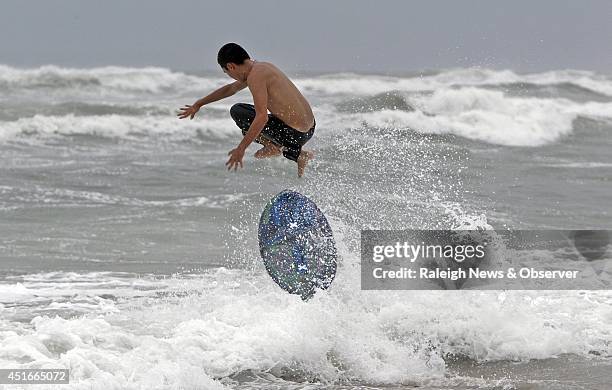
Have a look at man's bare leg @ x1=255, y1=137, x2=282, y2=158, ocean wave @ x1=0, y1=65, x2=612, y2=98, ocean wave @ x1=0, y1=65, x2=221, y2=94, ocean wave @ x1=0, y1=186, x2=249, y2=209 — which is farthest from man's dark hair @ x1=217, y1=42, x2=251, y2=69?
ocean wave @ x1=0, y1=65, x2=221, y2=94

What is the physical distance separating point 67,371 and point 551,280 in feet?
15.1

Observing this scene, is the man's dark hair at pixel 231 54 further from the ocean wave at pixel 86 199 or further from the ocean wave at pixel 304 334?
the ocean wave at pixel 86 199

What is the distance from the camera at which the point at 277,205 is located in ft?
24.0

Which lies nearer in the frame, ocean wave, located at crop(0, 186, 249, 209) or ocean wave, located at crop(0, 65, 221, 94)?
ocean wave, located at crop(0, 186, 249, 209)

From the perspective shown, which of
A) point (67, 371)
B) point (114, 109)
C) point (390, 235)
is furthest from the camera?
point (114, 109)

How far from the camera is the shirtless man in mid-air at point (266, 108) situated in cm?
658

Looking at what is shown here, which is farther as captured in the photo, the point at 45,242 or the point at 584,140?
the point at 584,140

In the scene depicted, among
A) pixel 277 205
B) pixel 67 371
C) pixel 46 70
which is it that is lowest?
pixel 67 371

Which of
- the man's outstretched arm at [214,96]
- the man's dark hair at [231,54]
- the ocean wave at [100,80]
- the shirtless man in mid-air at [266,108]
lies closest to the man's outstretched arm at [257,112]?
the shirtless man in mid-air at [266,108]

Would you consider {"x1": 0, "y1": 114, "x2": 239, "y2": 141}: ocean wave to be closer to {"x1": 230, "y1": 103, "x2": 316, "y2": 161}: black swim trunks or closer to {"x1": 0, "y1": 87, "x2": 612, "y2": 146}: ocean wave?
{"x1": 0, "y1": 87, "x2": 612, "y2": 146}: ocean wave

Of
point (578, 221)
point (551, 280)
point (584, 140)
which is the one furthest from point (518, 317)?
point (584, 140)

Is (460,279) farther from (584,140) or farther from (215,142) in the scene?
(584,140)

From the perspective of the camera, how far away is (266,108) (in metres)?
6.59

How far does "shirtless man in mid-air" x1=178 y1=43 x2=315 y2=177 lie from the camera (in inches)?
259
